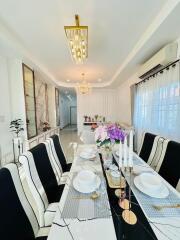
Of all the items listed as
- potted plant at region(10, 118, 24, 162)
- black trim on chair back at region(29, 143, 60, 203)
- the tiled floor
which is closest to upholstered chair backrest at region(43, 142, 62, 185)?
black trim on chair back at region(29, 143, 60, 203)

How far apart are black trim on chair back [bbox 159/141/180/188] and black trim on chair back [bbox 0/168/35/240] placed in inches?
52.1

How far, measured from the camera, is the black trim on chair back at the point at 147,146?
1948mm

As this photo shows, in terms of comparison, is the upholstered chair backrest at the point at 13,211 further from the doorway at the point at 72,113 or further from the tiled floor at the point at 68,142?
the doorway at the point at 72,113

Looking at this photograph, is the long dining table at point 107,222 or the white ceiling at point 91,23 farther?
the white ceiling at point 91,23

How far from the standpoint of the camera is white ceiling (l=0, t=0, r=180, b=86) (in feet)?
5.97

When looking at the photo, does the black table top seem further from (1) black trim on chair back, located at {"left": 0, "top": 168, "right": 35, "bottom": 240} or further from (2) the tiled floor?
(2) the tiled floor

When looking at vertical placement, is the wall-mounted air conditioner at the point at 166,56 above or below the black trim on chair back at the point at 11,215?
above

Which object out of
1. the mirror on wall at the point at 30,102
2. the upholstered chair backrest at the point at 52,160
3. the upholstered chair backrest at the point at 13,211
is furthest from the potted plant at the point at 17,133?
the upholstered chair backrest at the point at 13,211

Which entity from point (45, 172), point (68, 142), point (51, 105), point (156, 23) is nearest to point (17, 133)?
point (45, 172)

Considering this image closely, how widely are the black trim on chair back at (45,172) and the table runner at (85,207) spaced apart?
434mm

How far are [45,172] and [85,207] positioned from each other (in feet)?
2.20

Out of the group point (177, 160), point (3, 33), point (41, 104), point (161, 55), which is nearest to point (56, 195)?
point (177, 160)

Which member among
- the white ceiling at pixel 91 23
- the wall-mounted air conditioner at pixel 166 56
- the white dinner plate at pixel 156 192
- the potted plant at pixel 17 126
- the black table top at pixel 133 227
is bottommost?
the black table top at pixel 133 227

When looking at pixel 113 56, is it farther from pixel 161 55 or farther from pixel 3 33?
pixel 3 33
